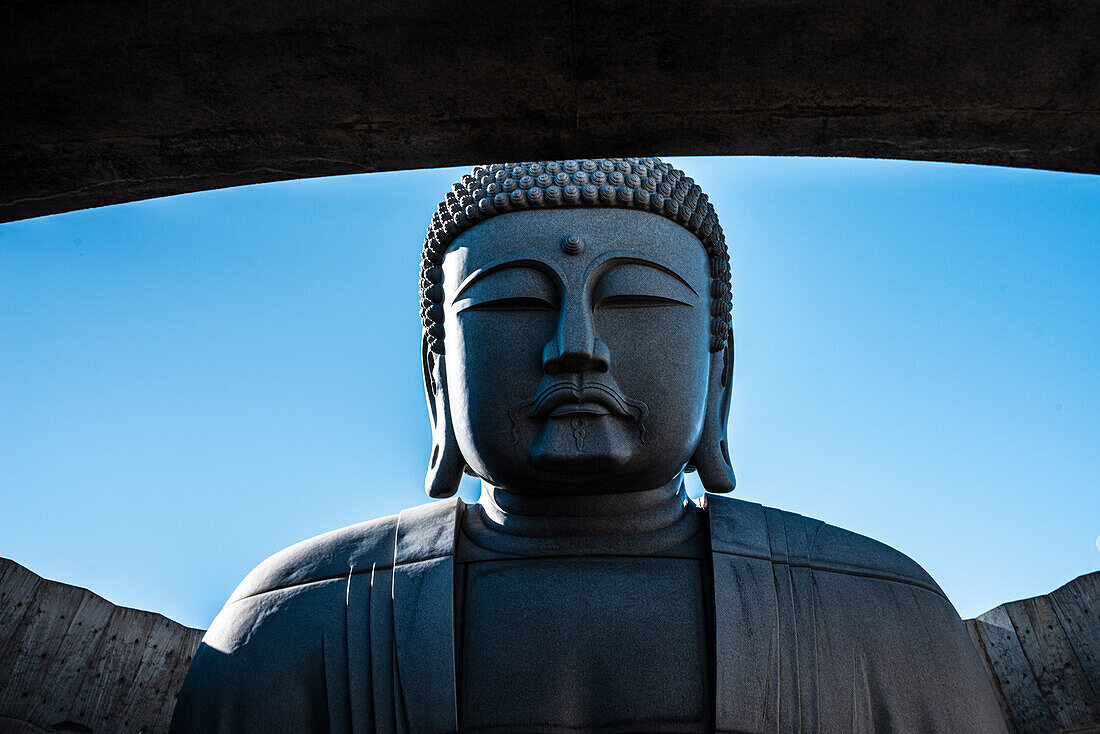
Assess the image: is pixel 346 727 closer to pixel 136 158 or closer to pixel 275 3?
pixel 136 158

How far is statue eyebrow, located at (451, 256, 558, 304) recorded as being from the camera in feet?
14.9

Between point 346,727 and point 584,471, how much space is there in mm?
1274

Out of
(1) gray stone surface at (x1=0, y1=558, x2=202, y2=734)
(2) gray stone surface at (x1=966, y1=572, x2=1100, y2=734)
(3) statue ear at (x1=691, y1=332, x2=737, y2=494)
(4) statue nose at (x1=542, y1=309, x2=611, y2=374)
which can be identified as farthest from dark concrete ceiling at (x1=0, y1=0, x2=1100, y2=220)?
(2) gray stone surface at (x1=966, y1=572, x2=1100, y2=734)

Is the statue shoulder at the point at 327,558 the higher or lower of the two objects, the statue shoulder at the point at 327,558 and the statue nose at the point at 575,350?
the lower

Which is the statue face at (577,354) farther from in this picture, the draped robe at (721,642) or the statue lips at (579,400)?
the draped robe at (721,642)

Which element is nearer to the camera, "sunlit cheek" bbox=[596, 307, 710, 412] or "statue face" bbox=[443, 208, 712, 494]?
"statue face" bbox=[443, 208, 712, 494]

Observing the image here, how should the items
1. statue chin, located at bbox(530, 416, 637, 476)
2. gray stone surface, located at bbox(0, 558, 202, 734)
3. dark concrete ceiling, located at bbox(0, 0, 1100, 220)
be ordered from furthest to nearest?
gray stone surface, located at bbox(0, 558, 202, 734), statue chin, located at bbox(530, 416, 637, 476), dark concrete ceiling, located at bbox(0, 0, 1100, 220)

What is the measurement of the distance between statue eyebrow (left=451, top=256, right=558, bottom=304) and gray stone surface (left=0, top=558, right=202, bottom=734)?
220 cm

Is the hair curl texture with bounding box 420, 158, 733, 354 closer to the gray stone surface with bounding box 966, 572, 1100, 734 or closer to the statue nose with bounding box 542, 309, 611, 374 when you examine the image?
the statue nose with bounding box 542, 309, 611, 374

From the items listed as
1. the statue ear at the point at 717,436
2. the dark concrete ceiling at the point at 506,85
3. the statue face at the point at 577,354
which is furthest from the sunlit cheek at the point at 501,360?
the dark concrete ceiling at the point at 506,85

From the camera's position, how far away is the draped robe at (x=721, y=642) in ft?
13.5

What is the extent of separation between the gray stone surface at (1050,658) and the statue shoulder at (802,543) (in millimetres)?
989

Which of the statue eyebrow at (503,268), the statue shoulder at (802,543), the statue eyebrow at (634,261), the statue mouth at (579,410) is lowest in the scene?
the statue shoulder at (802,543)

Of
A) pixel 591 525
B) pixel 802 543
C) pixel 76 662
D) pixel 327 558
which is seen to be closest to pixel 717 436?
pixel 802 543
